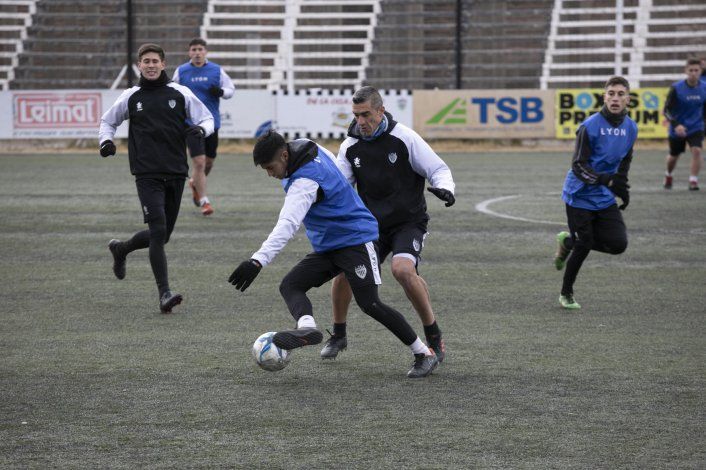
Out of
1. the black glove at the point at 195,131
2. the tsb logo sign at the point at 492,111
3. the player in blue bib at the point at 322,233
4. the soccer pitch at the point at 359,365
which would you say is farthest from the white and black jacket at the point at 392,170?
the tsb logo sign at the point at 492,111

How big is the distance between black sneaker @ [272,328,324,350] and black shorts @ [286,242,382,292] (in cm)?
41

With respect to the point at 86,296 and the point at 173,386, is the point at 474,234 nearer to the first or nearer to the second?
the point at 86,296

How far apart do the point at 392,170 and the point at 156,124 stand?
281 centimetres

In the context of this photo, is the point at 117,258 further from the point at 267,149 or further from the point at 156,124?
the point at 267,149

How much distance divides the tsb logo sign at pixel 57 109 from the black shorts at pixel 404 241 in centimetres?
2178

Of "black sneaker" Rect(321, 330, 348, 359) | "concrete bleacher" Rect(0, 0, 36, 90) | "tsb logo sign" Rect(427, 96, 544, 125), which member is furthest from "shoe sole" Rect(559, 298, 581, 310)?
"concrete bleacher" Rect(0, 0, 36, 90)

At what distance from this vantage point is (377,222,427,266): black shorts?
712cm

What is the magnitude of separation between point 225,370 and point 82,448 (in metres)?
1.71

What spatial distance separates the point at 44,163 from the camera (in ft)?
79.4

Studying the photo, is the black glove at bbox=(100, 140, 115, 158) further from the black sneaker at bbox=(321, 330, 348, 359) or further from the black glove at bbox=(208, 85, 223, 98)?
the black glove at bbox=(208, 85, 223, 98)

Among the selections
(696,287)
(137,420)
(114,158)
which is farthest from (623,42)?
(137,420)

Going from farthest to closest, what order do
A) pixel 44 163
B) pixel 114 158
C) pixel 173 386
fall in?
1. pixel 114 158
2. pixel 44 163
3. pixel 173 386

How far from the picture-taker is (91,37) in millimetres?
31891

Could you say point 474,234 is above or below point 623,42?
below
